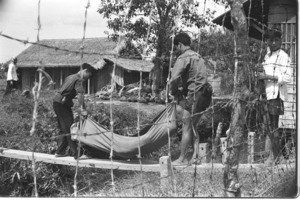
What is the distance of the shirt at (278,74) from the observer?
5.19 meters

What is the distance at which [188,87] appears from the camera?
17.9 ft

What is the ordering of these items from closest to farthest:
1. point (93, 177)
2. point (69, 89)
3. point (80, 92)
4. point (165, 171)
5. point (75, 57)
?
point (165, 171) < point (80, 92) < point (69, 89) < point (93, 177) < point (75, 57)

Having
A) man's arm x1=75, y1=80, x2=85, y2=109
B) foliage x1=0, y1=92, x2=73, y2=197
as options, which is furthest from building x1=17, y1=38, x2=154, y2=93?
man's arm x1=75, y1=80, x2=85, y2=109

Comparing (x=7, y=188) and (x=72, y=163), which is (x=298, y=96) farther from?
(x=7, y=188)

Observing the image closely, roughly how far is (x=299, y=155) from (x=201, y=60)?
1.48 m

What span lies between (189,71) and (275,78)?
886 millimetres

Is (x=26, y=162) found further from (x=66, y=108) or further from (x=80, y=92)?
(x=80, y=92)

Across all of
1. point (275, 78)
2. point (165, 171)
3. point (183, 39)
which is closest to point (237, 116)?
point (165, 171)

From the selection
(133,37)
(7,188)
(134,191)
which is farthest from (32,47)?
(134,191)

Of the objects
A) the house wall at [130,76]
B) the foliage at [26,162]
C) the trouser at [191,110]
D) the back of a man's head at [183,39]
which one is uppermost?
the house wall at [130,76]

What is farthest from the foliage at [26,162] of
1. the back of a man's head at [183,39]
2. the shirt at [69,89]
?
the back of a man's head at [183,39]

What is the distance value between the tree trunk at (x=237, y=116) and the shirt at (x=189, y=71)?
64.7 inches

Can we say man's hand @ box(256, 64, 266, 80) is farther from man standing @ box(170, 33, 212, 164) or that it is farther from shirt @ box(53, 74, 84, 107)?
shirt @ box(53, 74, 84, 107)

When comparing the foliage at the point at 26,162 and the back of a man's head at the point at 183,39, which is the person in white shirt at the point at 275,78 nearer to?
the back of a man's head at the point at 183,39
